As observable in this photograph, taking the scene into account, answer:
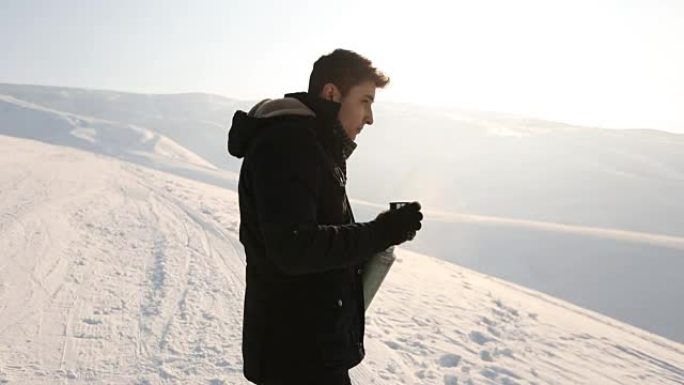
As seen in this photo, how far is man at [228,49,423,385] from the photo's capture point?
1.53m

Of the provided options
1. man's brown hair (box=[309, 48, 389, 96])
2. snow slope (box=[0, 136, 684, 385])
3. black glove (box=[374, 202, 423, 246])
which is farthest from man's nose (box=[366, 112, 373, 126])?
snow slope (box=[0, 136, 684, 385])

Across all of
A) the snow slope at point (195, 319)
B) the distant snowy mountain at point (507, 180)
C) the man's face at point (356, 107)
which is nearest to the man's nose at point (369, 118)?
the man's face at point (356, 107)

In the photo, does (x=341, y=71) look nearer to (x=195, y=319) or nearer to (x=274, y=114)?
(x=274, y=114)

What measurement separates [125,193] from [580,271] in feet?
41.0

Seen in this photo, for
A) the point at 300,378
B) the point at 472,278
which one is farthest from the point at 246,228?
the point at 472,278

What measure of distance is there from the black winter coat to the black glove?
25 millimetres

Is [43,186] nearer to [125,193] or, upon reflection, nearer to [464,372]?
[125,193]

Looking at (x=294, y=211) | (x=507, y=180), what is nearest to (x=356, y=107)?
(x=294, y=211)

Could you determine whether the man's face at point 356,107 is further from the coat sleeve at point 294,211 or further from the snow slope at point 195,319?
the snow slope at point 195,319

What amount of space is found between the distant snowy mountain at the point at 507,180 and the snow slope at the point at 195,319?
699 cm

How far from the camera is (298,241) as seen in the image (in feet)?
4.93

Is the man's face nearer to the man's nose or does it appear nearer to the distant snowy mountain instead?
the man's nose

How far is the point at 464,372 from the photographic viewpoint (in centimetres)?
513

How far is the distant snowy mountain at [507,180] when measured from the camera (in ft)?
52.6
